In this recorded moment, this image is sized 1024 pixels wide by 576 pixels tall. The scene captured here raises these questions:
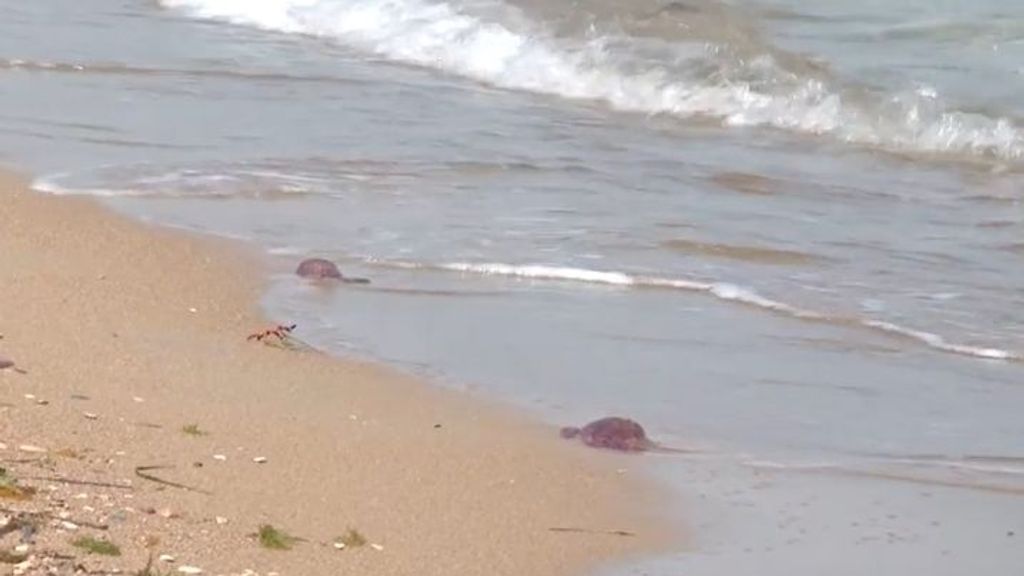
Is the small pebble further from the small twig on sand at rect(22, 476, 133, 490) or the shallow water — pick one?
the shallow water

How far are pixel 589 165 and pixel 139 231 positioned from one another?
2.95 metres

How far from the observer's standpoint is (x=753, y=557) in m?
5.71

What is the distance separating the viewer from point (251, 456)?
19.7ft

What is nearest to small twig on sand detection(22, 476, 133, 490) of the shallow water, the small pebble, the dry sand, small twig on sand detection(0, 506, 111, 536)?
the dry sand

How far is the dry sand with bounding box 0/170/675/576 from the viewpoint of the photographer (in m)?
5.22

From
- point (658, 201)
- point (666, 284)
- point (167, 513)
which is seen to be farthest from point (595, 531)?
point (658, 201)

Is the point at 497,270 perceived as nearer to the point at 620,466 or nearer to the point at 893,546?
the point at 620,466

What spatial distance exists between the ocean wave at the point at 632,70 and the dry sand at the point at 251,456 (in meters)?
6.41

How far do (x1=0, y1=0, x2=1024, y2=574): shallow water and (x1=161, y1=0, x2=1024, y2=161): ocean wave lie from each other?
4cm

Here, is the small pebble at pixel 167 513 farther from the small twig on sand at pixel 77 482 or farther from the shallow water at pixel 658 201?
the shallow water at pixel 658 201

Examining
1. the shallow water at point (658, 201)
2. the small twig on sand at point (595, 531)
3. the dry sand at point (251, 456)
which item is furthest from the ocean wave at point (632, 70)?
the small twig on sand at point (595, 531)

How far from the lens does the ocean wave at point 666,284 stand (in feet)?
27.3

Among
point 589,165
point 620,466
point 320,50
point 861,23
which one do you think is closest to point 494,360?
point 620,466

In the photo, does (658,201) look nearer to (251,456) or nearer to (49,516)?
(251,456)
